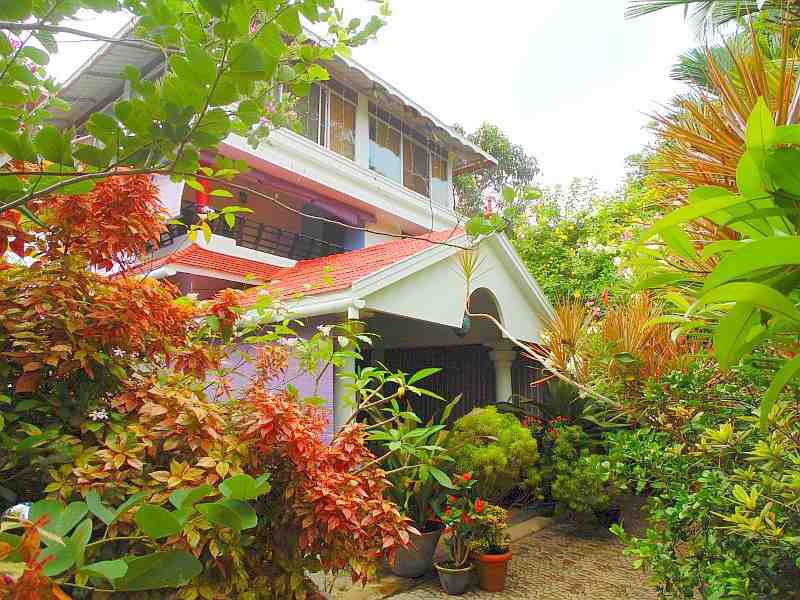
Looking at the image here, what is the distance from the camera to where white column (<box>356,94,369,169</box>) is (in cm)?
1356

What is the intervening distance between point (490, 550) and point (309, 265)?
5900 millimetres

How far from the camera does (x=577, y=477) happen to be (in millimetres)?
6766

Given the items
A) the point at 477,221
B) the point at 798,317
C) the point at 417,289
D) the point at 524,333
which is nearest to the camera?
Result: the point at 798,317

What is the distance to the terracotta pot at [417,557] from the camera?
5.25 m

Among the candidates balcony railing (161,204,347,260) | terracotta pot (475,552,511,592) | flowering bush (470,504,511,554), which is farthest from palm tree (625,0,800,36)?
balcony railing (161,204,347,260)

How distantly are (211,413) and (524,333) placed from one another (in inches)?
288

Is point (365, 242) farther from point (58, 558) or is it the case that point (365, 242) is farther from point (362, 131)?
point (58, 558)

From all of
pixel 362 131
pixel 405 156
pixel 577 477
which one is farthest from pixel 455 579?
pixel 405 156

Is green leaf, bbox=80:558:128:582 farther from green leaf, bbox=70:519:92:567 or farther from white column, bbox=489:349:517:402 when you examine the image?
white column, bbox=489:349:517:402

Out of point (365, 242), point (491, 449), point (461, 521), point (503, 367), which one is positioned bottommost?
point (461, 521)

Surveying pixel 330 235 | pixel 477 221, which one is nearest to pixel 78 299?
pixel 477 221

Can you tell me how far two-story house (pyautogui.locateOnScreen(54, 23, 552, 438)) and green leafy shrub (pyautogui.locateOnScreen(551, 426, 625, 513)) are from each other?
54.8 inches

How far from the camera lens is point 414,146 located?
609 inches

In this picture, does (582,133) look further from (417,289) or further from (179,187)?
(179,187)
